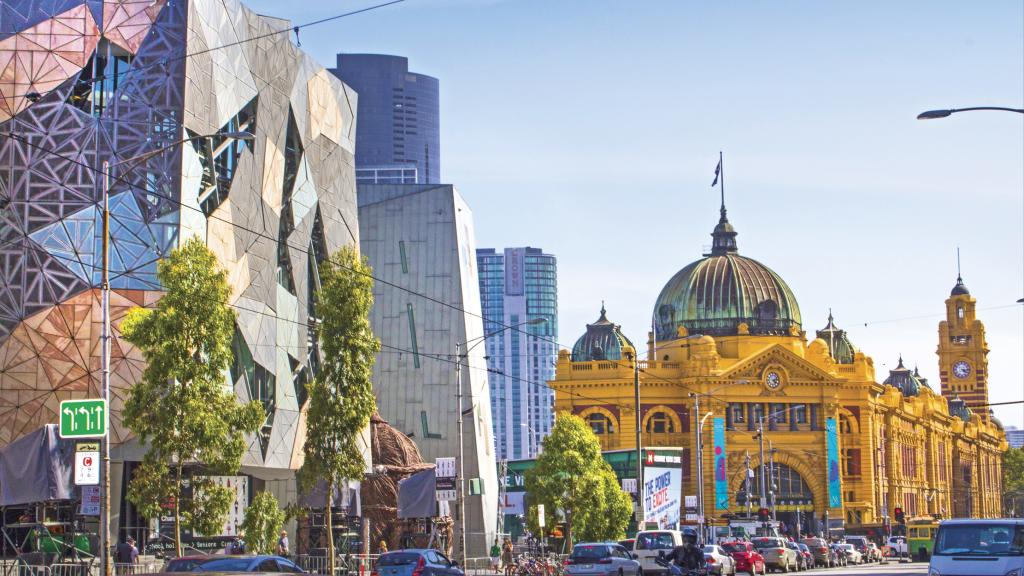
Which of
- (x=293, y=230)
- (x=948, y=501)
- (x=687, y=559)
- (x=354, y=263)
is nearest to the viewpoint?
(x=687, y=559)

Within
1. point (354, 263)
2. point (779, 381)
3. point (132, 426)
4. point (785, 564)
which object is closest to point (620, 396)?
point (779, 381)

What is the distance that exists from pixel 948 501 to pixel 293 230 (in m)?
112

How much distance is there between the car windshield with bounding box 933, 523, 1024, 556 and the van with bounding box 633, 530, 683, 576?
19.9 metres

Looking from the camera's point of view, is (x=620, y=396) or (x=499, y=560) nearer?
(x=499, y=560)

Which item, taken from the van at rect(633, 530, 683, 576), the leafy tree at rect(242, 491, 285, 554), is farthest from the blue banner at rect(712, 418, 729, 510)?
the leafy tree at rect(242, 491, 285, 554)

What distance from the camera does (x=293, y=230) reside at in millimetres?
59812

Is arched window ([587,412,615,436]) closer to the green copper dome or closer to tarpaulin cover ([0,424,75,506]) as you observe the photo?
the green copper dome

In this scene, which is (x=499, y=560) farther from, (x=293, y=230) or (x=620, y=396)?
(x=620, y=396)

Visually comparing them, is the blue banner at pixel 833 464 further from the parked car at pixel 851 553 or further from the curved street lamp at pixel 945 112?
the curved street lamp at pixel 945 112

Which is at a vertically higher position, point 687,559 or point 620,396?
point 620,396

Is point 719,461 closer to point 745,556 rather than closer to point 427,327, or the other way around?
point 427,327

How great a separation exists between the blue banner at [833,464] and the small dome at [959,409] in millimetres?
74042

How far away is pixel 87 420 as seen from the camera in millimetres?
30500

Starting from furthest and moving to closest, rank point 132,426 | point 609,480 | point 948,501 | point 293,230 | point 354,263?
point 948,501, point 609,480, point 293,230, point 354,263, point 132,426
